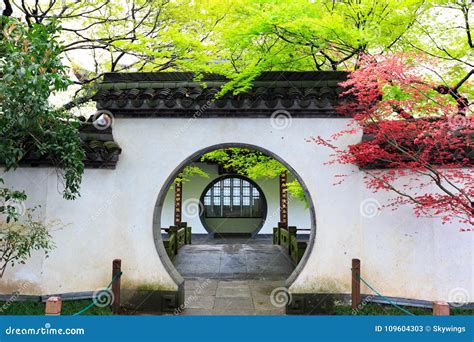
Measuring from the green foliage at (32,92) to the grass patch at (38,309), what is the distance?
81.7 inches

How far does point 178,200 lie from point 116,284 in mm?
11319

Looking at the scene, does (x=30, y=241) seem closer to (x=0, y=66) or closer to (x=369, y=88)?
(x=0, y=66)

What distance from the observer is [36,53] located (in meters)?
4.06

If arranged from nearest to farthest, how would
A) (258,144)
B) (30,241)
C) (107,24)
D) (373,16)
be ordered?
(30,241)
(258,144)
(373,16)
(107,24)

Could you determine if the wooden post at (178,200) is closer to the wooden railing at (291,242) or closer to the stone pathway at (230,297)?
the wooden railing at (291,242)

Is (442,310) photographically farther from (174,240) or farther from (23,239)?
(174,240)

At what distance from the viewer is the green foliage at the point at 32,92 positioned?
376 cm

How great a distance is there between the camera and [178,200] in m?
16.9

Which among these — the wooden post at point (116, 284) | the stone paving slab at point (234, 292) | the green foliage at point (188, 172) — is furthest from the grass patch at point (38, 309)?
the green foliage at point (188, 172)

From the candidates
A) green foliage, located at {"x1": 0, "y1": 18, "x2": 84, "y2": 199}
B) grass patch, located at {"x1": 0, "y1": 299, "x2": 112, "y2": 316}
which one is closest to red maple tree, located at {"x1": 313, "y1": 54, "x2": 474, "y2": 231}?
green foliage, located at {"x1": 0, "y1": 18, "x2": 84, "y2": 199}

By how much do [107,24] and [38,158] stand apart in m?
5.79

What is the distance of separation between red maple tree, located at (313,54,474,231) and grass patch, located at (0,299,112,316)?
4698 millimetres

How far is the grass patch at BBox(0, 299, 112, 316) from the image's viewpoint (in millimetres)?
5289

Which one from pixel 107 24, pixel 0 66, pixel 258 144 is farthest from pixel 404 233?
pixel 107 24
